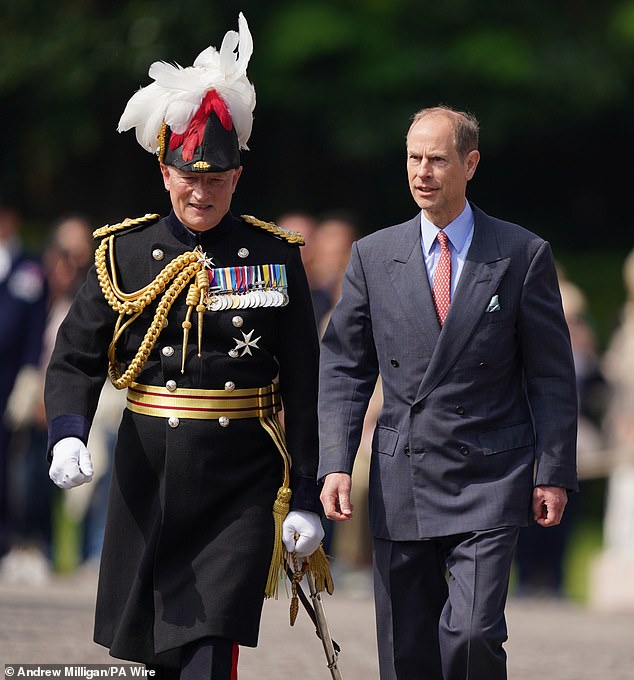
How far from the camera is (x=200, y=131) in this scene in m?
5.46

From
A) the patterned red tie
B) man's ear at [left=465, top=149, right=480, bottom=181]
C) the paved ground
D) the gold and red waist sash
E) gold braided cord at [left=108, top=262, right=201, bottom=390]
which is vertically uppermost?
man's ear at [left=465, top=149, right=480, bottom=181]

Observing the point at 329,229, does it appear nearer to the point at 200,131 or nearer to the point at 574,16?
the point at 200,131

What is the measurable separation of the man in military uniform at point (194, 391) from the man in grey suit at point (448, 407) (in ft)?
0.52

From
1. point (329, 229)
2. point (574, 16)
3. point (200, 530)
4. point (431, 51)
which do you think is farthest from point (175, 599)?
point (574, 16)

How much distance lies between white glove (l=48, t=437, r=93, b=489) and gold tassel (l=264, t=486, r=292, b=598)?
0.59 metres

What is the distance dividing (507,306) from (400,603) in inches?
38.7

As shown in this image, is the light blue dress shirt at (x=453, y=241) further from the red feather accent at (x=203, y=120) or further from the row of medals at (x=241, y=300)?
the red feather accent at (x=203, y=120)

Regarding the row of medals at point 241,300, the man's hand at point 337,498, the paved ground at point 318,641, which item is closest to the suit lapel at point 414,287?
the row of medals at point 241,300

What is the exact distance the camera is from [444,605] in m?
5.62

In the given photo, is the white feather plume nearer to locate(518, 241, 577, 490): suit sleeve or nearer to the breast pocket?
locate(518, 241, 577, 490): suit sleeve

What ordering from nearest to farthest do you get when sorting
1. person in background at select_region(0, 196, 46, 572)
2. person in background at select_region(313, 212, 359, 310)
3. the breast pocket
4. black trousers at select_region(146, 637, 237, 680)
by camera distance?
black trousers at select_region(146, 637, 237, 680) → the breast pocket → person in background at select_region(313, 212, 359, 310) → person in background at select_region(0, 196, 46, 572)

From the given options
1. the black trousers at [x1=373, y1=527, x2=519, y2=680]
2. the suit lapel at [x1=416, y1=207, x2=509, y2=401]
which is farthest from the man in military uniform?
the suit lapel at [x1=416, y1=207, x2=509, y2=401]

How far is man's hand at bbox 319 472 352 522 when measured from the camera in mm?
5469

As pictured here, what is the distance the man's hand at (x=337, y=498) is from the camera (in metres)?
5.47
